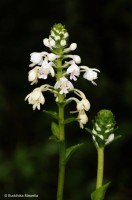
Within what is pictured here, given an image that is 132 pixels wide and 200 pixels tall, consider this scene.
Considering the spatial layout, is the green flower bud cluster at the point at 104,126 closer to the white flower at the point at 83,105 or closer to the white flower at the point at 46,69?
the white flower at the point at 83,105

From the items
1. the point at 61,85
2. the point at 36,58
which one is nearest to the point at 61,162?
the point at 61,85

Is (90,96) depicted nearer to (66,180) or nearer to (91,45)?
(91,45)

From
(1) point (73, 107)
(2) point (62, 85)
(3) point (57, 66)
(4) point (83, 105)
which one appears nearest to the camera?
(2) point (62, 85)

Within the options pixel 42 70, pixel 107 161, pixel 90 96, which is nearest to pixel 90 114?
pixel 90 96

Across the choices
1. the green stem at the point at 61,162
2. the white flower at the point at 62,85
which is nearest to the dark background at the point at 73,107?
the green stem at the point at 61,162

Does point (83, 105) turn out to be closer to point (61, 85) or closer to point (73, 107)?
point (61, 85)

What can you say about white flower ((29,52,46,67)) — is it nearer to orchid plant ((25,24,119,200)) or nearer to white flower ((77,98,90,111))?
orchid plant ((25,24,119,200))

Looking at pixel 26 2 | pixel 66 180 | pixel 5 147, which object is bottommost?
pixel 66 180

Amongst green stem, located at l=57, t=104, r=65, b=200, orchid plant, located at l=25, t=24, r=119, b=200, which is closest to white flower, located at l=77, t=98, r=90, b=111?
orchid plant, located at l=25, t=24, r=119, b=200
